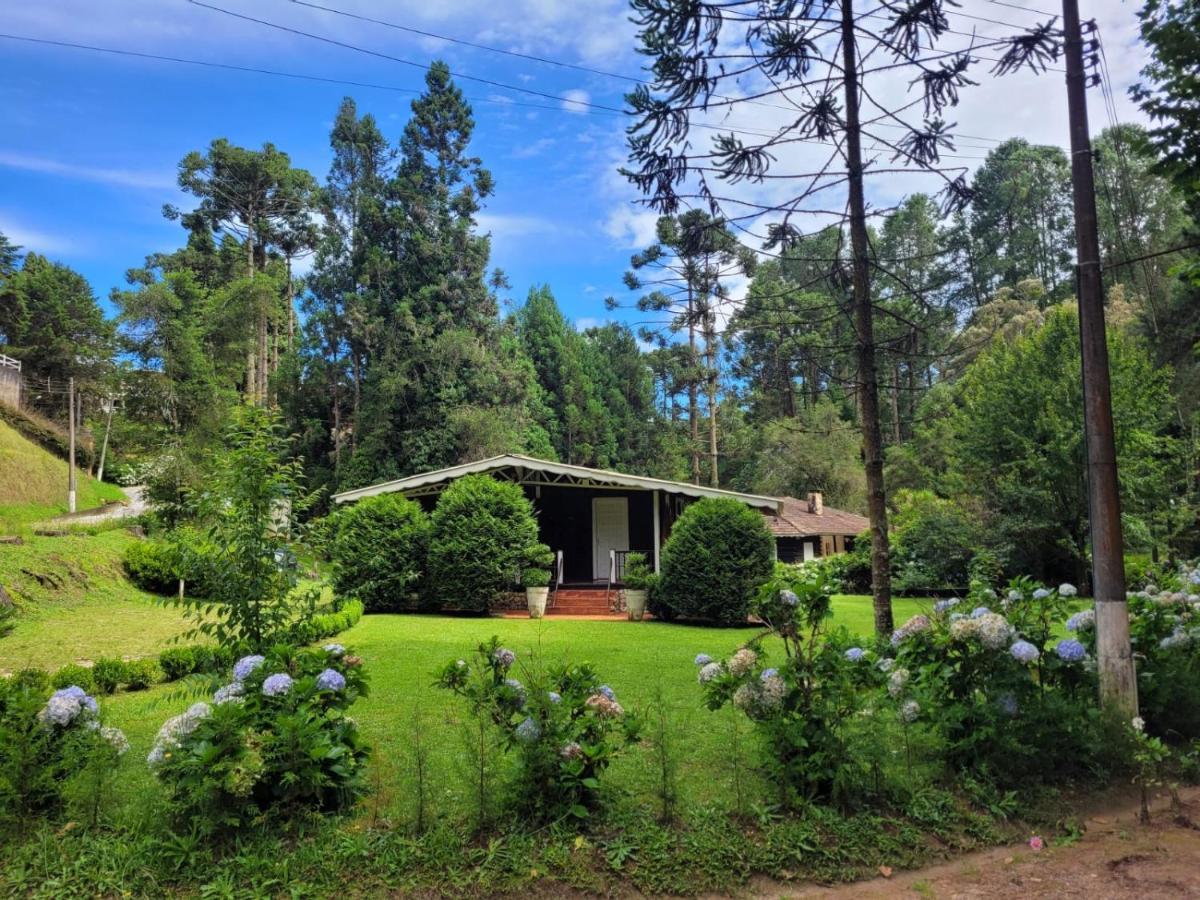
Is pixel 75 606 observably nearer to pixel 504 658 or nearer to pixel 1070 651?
pixel 504 658

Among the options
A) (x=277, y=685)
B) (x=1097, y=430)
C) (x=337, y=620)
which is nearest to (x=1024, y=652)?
(x=1097, y=430)

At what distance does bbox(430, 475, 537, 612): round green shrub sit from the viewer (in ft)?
45.5

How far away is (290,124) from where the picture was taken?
379 inches

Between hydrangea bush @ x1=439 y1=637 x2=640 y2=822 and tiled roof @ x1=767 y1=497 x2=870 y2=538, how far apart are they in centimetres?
2182

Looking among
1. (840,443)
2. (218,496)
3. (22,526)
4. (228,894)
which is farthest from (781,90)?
(840,443)

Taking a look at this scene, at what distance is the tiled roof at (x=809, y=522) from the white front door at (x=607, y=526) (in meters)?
7.60

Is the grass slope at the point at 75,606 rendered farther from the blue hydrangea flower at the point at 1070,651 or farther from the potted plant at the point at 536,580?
the blue hydrangea flower at the point at 1070,651

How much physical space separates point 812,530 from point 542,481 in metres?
13.5

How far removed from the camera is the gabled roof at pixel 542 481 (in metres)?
16.2

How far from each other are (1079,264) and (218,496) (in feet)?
19.0

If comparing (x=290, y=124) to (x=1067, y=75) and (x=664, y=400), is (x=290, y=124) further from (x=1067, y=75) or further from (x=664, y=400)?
(x=664, y=400)

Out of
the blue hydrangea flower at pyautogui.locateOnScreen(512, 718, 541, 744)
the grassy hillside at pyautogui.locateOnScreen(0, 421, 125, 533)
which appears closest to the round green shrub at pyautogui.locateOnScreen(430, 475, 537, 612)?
the blue hydrangea flower at pyautogui.locateOnScreen(512, 718, 541, 744)

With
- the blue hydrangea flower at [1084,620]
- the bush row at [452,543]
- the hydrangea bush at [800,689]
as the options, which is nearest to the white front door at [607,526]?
the bush row at [452,543]

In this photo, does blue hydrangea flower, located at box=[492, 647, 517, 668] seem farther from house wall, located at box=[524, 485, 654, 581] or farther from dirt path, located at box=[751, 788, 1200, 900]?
house wall, located at box=[524, 485, 654, 581]
